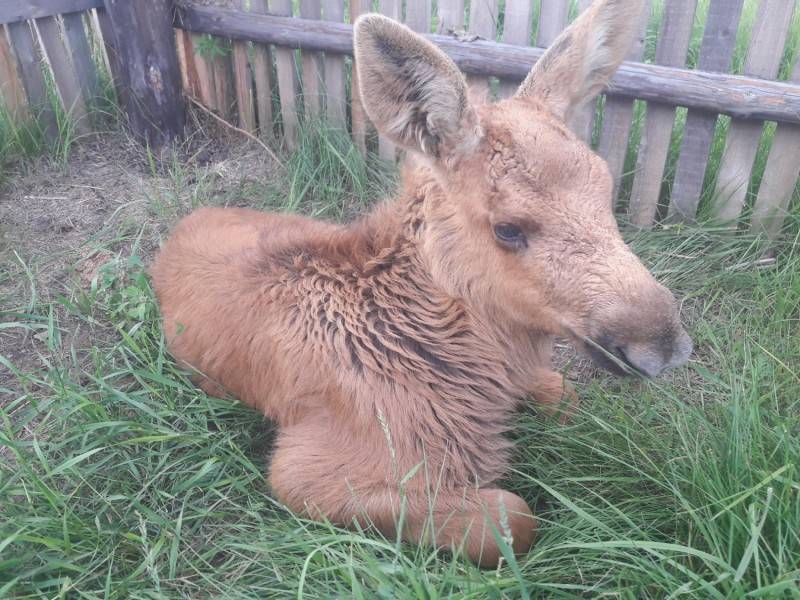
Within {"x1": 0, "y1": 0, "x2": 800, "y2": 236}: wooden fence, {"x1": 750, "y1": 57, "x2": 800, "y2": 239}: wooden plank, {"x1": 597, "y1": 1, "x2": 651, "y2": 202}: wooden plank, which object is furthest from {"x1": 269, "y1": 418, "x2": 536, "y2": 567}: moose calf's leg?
{"x1": 750, "y1": 57, "x2": 800, "y2": 239}: wooden plank

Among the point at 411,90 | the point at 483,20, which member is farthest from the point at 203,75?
the point at 411,90

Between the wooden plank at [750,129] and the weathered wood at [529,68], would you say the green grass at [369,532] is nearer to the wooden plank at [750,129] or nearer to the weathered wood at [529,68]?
the wooden plank at [750,129]

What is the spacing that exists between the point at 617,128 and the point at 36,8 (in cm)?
471

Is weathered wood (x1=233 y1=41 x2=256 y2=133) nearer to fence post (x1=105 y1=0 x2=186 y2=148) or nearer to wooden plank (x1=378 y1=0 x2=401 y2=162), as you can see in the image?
fence post (x1=105 y1=0 x2=186 y2=148)

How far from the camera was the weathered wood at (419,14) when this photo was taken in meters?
5.18

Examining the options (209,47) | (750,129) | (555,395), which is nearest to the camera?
(555,395)

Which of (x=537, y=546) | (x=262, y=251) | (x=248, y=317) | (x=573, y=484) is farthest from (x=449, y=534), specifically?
(x=262, y=251)

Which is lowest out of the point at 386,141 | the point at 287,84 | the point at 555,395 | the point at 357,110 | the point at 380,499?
the point at 555,395

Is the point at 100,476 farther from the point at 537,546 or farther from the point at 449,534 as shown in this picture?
the point at 537,546

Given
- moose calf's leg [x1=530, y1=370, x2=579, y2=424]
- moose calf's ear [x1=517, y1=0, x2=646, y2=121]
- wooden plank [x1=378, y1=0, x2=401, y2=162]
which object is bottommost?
moose calf's leg [x1=530, y1=370, x2=579, y2=424]

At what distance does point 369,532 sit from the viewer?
278cm

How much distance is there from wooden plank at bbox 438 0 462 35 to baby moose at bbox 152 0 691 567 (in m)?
2.20

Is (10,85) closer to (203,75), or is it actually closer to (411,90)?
(203,75)

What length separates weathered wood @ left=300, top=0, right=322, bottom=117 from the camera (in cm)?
552
